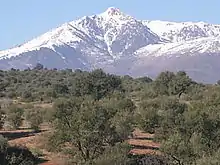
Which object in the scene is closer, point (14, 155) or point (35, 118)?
point (14, 155)

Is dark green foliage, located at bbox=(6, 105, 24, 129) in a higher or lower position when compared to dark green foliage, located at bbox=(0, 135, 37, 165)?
higher

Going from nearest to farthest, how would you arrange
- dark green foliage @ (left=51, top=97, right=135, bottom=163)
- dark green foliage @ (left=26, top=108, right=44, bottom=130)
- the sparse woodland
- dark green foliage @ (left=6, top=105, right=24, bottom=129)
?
the sparse woodland < dark green foliage @ (left=51, top=97, right=135, bottom=163) < dark green foliage @ (left=26, top=108, right=44, bottom=130) < dark green foliage @ (left=6, top=105, right=24, bottom=129)

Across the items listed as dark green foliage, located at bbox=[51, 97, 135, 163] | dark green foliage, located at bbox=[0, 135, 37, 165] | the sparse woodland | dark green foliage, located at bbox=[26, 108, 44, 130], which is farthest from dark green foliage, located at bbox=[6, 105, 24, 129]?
dark green foliage, located at bbox=[51, 97, 135, 163]

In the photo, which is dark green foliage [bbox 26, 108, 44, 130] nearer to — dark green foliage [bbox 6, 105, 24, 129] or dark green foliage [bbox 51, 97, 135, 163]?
dark green foliage [bbox 6, 105, 24, 129]

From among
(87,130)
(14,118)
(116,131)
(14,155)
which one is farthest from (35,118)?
(87,130)

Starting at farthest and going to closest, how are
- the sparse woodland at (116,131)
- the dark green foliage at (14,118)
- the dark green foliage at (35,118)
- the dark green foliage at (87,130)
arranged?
the dark green foliage at (14,118), the dark green foliage at (35,118), the dark green foliage at (87,130), the sparse woodland at (116,131)

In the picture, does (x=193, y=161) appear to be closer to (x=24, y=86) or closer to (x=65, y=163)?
(x=65, y=163)

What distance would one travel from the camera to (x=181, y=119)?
1495 inches

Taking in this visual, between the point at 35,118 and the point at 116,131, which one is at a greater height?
the point at 35,118

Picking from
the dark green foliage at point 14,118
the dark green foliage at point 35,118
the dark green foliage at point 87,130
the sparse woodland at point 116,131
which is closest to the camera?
the sparse woodland at point 116,131

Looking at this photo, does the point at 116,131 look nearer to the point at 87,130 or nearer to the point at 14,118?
the point at 87,130

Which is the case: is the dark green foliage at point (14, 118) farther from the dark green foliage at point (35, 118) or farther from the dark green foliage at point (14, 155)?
the dark green foliage at point (14, 155)

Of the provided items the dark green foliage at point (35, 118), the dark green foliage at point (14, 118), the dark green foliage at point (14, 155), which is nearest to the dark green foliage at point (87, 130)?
the dark green foliage at point (14, 155)

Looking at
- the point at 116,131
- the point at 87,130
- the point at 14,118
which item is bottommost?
the point at 116,131
